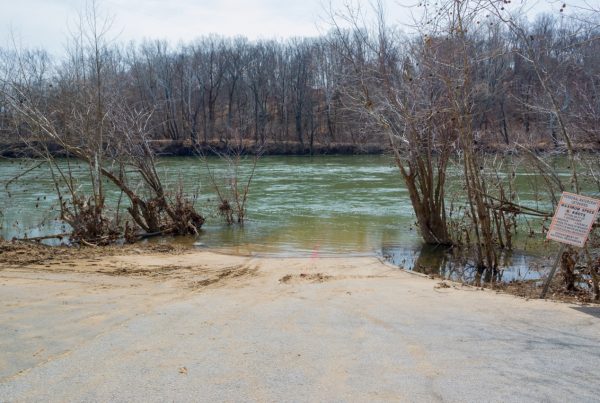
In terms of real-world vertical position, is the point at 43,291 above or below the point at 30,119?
below

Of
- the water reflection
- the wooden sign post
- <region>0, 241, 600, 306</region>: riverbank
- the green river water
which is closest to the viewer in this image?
the wooden sign post

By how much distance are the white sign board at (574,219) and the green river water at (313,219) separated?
13.8 ft

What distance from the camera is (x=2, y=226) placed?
16.0m

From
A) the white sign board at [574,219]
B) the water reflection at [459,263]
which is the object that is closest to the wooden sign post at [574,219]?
the white sign board at [574,219]

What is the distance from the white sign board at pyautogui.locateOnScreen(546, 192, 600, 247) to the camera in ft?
22.8

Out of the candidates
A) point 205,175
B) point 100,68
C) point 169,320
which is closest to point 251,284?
point 169,320

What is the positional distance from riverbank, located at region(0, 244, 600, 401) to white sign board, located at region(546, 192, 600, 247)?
834 millimetres

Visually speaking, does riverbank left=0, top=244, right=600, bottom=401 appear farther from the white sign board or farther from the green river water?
the green river water

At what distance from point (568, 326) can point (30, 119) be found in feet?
35.7

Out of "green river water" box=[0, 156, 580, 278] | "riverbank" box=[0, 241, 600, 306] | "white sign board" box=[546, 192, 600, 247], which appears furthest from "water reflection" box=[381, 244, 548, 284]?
"white sign board" box=[546, 192, 600, 247]

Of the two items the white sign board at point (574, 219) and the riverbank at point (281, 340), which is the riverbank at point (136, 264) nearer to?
the riverbank at point (281, 340)

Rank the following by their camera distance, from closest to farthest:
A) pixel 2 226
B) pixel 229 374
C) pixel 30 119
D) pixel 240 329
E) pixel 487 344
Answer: pixel 229 374 < pixel 487 344 < pixel 240 329 < pixel 30 119 < pixel 2 226

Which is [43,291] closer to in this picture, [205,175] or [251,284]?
[251,284]

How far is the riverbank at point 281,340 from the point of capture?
4234mm
